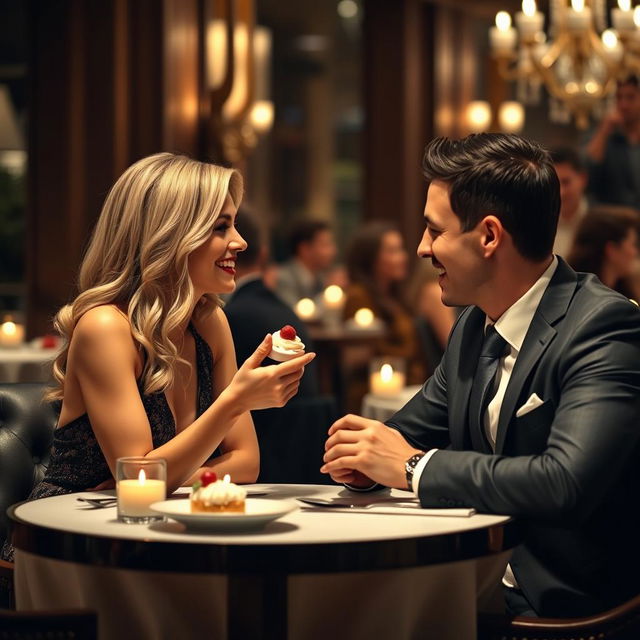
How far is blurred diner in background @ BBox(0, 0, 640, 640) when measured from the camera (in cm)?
294

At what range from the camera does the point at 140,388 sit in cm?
271

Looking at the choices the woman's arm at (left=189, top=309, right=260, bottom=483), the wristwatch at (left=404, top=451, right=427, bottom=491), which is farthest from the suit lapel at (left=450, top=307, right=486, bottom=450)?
the woman's arm at (left=189, top=309, right=260, bottom=483)

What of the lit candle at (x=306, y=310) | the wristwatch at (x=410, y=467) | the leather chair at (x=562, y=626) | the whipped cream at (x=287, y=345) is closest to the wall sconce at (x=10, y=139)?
the lit candle at (x=306, y=310)

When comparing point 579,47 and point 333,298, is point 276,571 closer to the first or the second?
point 579,47

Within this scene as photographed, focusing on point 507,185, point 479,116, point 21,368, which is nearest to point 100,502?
point 507,185

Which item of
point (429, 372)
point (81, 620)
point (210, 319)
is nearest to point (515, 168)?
point (210, 319)

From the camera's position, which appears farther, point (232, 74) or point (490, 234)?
point (232, 74)

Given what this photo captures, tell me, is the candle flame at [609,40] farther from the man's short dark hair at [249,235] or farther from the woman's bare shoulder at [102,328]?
the woman's bare shoulder at [102,328]

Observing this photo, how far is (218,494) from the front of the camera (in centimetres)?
204

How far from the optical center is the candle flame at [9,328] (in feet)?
20.3

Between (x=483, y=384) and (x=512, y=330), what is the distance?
0.12 m

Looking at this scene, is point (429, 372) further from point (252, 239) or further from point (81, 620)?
point (81, 620)

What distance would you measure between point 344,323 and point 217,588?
20.3 ft

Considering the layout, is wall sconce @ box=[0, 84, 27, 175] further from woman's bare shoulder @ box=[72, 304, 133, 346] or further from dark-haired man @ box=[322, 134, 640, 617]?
dark-haired man @ box=[322, 134, 640, 617]
